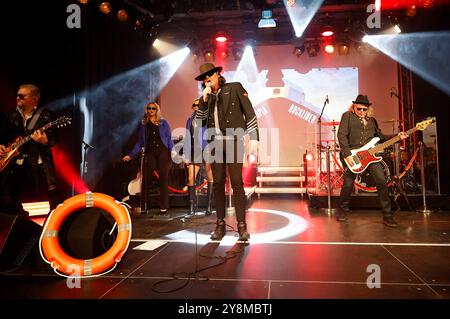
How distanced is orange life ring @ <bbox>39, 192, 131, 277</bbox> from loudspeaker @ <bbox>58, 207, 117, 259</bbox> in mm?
58

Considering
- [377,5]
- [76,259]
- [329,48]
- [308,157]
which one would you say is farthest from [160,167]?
[329,48]

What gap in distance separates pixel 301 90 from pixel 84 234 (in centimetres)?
907

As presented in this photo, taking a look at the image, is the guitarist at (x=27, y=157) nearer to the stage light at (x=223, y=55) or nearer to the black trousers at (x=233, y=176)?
the black trousers at (x=233, y=176)

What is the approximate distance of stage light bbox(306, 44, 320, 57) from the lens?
10.0 meters

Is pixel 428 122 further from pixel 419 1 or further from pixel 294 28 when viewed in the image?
pixel 294 28

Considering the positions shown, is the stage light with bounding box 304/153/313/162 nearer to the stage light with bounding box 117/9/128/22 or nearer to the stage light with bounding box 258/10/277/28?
the stage light with bounding box 258/10/277/28

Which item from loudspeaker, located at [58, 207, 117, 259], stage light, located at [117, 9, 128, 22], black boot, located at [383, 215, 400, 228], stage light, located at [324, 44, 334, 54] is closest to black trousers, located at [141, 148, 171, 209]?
loudspeaker, located at [58, 207, 117, 259]

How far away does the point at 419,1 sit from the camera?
744 cm

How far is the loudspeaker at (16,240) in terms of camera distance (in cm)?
262

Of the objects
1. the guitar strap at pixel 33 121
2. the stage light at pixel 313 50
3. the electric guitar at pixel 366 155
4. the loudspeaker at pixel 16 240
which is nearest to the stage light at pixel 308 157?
the stage light at pixel 313 50

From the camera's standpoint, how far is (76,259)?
8.50ft

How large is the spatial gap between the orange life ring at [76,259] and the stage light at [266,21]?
7646 mm

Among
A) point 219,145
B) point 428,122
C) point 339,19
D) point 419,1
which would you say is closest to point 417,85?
point 419,1

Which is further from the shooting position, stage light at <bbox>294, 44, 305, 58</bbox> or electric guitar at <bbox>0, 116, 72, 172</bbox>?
stage light at <bbox>294, 44, 305, 58</bbox>
